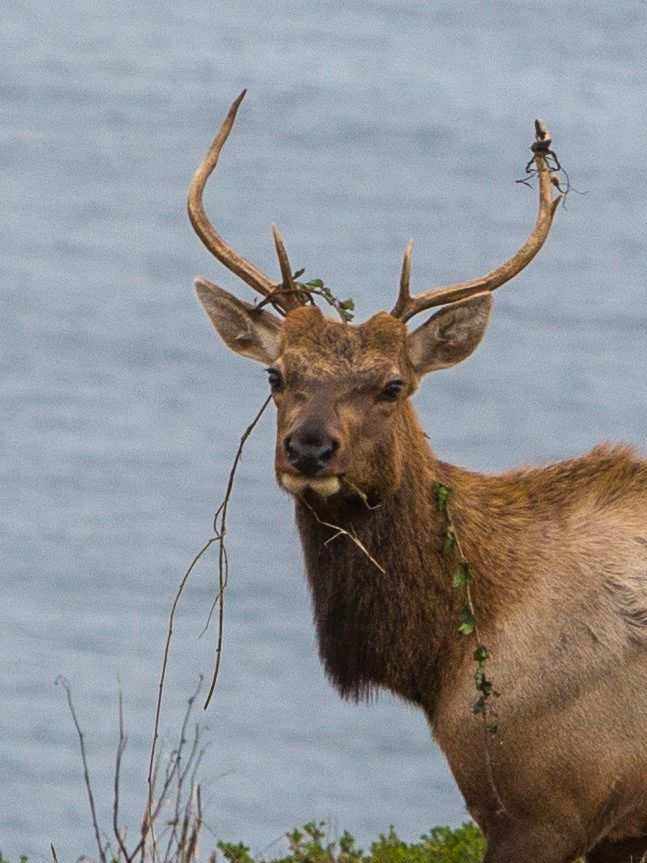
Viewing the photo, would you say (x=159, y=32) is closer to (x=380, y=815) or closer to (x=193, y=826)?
(x=380, y=815)

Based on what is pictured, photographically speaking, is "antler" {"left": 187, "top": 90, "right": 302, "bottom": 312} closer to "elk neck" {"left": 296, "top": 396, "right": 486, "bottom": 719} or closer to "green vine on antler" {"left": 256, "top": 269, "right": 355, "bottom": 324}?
"green vine on antler" {"left": 256, "top": 269, "right": 355, "bottom": 324}

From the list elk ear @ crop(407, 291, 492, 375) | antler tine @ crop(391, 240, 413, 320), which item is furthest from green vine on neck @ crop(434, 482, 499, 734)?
antler tine @ crop(391, 240, 413, 320)

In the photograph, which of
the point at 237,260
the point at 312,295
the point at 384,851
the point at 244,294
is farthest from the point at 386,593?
the point at 244,294

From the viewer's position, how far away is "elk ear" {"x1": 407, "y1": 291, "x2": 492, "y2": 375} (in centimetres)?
1048

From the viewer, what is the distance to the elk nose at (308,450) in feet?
31.7

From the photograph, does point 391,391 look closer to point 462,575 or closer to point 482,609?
point 462,575

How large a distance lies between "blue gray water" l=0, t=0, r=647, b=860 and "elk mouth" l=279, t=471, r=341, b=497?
33.3ft

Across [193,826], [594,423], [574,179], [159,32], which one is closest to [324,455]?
[193,826]

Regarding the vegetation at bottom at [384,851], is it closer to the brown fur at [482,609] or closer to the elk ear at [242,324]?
the brown fur at [482,609]

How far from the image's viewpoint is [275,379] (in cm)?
1017

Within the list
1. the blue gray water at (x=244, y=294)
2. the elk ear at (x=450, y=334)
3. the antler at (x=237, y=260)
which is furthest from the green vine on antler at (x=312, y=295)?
the blue gray water at (x=244, y=294)

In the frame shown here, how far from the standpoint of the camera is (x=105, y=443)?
38.3 m

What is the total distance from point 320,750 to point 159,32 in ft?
109

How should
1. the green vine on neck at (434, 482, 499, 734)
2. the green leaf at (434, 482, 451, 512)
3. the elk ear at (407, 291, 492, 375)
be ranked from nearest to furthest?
the green vine on neck at (434, 482, 499, 734) → the green leaf at (434, 482, 451, 512) → the elk ear at (407, 291, 492, 375)
